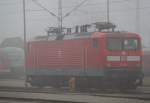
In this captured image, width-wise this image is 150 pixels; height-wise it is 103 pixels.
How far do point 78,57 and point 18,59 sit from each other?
9.23 meters

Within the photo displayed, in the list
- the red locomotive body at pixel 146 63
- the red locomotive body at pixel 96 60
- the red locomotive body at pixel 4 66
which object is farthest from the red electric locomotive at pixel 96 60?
the red locomotive body at pixel 146 63

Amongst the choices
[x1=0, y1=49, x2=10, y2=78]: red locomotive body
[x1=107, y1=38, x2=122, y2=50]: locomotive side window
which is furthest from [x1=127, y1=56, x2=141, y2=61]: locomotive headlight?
[x1=0, y1=49, x2=10, y2=78]: red locomotive body

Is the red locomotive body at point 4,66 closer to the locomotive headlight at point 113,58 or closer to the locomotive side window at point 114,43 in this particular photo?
the locomotive side window at point 114,43

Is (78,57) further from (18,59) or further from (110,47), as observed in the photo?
(18,59)

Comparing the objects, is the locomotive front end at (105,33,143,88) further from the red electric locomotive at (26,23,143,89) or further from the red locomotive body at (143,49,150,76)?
the red locomotive body at (143,49,150,76)

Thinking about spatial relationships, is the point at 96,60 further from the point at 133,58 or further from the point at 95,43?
the point at 133,58

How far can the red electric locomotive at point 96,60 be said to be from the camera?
15070mm

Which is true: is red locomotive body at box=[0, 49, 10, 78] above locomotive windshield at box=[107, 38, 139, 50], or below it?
below

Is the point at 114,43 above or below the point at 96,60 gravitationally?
above

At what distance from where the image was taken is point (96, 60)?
15250 mm

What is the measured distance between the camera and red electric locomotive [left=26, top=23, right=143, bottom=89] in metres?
15.1

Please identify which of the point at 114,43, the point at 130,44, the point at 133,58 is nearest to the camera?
the point at 114,43

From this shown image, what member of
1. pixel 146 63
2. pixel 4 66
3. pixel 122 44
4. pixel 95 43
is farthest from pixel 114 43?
pixel 4 66

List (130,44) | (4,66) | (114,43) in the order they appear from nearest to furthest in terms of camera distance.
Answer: (114,43), (130,44), (4,66)
